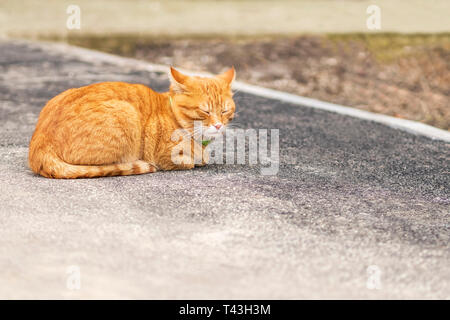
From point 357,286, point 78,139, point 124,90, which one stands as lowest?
point 357,286

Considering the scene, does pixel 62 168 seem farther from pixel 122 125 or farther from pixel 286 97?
pixel 286 97

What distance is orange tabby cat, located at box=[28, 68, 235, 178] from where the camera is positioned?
4141mm

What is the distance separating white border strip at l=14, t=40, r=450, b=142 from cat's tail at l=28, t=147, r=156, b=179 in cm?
309

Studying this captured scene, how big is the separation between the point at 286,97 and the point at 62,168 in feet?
12.4

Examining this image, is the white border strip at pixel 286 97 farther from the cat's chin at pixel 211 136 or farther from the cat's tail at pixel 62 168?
the cat's tail at pixel 62 168

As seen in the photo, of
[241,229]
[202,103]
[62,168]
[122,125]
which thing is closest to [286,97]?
[202,103]

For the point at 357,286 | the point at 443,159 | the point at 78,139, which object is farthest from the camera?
the point at 443,159

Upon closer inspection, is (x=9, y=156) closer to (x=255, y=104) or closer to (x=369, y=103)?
(x=255, y=104)

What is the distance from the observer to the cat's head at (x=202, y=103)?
4.36 meters

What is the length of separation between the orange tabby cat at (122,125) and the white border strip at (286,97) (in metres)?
2.33

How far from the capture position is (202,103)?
14.2 ft

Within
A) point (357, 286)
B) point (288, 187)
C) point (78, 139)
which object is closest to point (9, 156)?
point (78, 139)

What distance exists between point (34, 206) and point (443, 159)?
10.6ft

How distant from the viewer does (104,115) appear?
4176 mm
